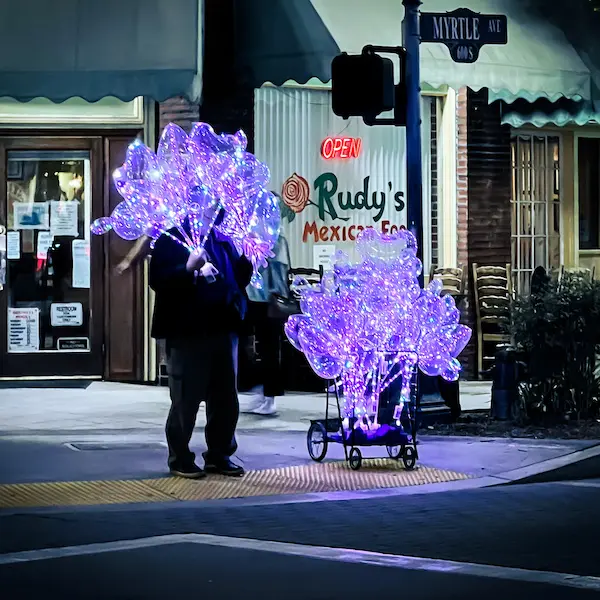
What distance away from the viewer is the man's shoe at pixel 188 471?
9680 millimetres

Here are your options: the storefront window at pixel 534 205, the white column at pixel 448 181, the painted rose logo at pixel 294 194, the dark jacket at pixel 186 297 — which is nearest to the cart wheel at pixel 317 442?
the dark jacket at pixel 186 297

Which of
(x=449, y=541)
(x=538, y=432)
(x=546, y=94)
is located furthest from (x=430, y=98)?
(x=449, y=541)

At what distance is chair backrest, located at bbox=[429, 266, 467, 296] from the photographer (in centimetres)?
1576

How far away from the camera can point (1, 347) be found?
15.1 m

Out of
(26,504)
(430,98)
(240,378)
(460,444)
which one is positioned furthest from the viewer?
(430,98)

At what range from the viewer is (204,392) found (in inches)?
382

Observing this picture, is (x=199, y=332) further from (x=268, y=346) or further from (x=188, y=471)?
(x=268, y=346)

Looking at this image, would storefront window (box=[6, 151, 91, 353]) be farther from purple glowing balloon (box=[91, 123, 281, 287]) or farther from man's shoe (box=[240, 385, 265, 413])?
purple glowing balloon (box=[91, 123, 281, 287])

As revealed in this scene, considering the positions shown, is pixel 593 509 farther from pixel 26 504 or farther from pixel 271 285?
pixel 271 285

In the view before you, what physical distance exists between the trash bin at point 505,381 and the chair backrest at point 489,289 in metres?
3.64

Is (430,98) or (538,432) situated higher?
(430,98)

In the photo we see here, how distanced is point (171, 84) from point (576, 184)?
20.3 ft

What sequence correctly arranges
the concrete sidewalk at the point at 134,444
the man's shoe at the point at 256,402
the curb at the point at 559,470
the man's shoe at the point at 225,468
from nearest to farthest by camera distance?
1. the man's shoe at the point at 225,468
2. the curb at the point at 559,470
3. the concrete sidewalk at the point at 134,444
4. the man's shoe at the point at 256,402

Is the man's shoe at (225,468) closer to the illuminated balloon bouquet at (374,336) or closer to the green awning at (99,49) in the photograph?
the illuminated balloon bouquet at (374,336)
